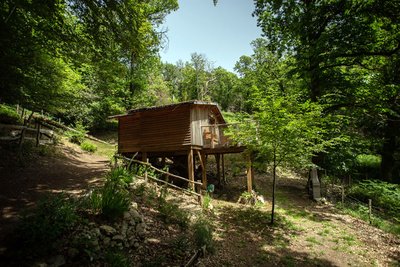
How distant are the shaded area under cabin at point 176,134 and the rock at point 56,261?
32.4ft

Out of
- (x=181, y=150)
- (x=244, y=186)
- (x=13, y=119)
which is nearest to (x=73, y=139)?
(x=13, y=119)

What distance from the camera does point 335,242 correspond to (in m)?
10.1

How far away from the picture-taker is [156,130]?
16.7 meters

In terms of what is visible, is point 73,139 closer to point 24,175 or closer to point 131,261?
point 24,175

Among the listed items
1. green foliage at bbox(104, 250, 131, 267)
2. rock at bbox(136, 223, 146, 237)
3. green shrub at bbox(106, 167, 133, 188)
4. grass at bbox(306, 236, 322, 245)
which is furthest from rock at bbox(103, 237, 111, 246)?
grass at bbox(306, 236, 322, 245)

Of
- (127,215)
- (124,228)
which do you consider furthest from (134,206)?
(124,228)

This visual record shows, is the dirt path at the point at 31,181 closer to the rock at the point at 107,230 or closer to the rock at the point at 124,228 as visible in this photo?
the rock at the point at 107,230

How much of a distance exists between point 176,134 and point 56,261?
11.2 m

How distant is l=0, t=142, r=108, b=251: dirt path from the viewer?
6718 millimetres

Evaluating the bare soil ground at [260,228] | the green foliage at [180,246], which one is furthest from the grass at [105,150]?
the green foliage at [180,246]

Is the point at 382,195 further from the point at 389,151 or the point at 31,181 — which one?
the point at 31,181

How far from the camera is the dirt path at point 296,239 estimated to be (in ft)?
27.2

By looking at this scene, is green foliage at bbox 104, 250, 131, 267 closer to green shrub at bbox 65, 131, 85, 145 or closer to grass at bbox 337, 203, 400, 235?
grass at bbox 337, 203, 400, 235

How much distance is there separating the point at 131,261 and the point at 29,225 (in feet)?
7.77
